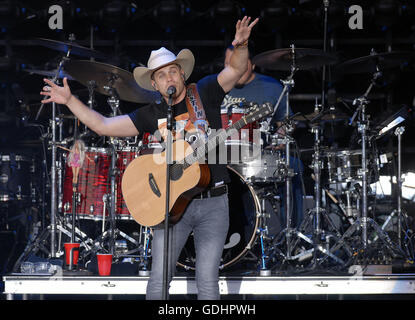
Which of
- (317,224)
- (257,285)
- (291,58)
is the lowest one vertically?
(257,285)

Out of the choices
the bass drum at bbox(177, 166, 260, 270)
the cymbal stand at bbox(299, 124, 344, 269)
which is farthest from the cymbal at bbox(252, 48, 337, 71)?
the bass drum at bbox(177, 166, 260, 270)

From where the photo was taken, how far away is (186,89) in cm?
417

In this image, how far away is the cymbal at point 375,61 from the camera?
6398mm

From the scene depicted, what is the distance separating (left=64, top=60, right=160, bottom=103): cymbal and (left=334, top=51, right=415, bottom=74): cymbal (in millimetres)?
2212

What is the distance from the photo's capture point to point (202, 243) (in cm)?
394

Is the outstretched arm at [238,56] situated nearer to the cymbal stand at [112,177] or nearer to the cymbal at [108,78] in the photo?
the cymbal at [108,78]

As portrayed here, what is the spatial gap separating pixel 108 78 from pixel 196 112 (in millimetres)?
2550

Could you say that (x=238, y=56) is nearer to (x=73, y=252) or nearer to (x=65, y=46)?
(x=73, y=252)

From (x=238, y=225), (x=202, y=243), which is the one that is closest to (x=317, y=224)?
(x=238, y=225)

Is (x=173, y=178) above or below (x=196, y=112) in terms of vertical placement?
below

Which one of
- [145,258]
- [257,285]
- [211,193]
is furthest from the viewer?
[145,258]

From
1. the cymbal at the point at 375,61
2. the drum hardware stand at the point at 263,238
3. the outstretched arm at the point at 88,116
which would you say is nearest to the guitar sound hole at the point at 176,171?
the outstretched arm at the point at 88,116

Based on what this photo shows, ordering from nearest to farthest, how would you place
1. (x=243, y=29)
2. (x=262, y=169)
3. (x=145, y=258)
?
(x=243, y=29), (x=145, y=258), (x=262, y=169)

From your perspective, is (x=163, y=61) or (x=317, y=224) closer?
(x=163, y=61)
